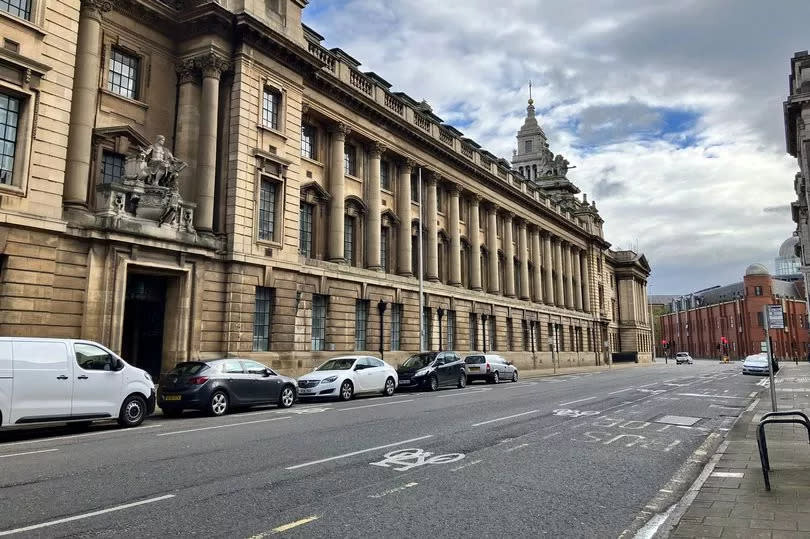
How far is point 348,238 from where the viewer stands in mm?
30344

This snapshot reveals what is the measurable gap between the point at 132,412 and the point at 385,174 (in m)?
24.0

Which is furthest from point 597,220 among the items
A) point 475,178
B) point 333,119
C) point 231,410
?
point 231,410

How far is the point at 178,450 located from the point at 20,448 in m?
→ 3.13

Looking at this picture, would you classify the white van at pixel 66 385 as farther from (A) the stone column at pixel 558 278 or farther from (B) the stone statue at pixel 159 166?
(A) the stone column at pixel 558 278

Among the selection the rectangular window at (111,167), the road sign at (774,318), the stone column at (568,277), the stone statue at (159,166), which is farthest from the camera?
the stone column at (568,277)

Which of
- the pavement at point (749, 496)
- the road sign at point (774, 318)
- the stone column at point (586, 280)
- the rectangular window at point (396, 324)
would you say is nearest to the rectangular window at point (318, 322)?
the rectangular window at point (396, 324)

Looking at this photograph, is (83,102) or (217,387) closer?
(217,387)

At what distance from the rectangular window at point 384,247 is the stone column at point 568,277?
3488cm

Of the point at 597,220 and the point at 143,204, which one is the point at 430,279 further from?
the point at 597,220

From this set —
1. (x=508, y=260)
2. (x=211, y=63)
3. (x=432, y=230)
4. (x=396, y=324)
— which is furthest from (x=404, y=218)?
(x=508, y=260)

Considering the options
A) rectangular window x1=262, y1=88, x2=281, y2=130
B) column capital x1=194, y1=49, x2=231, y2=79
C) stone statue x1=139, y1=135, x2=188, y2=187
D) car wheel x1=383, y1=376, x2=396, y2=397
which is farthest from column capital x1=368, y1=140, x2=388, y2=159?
car wheel x1=383, y1=376, x2=396, y2=397

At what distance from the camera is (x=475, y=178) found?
141 feet

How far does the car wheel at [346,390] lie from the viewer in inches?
736

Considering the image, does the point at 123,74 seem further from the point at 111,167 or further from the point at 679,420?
the point at 679,420
